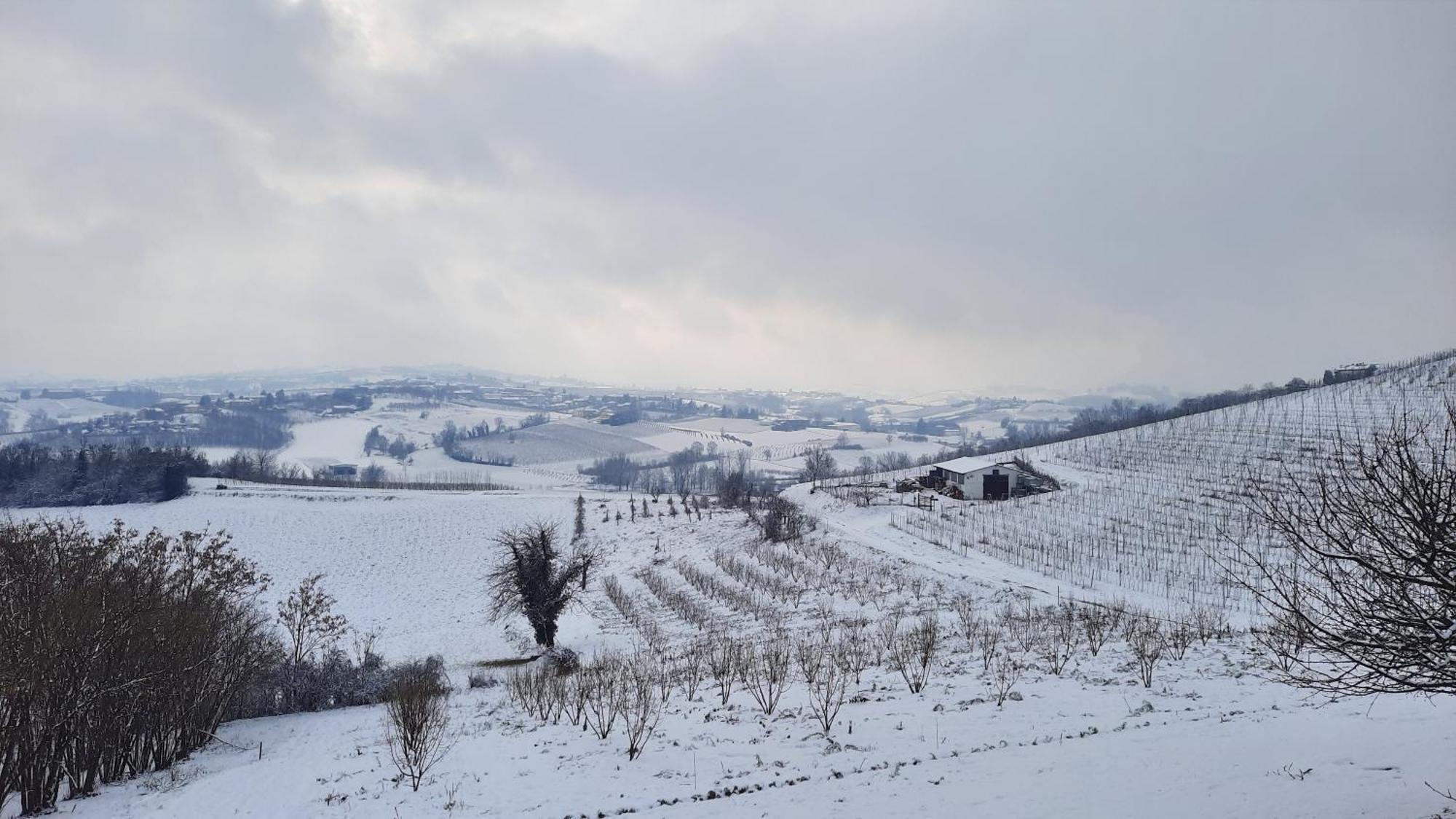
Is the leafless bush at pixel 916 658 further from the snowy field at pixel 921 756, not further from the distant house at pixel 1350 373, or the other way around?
the distant house at pixel 1350 373

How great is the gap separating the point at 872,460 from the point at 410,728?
421 feet

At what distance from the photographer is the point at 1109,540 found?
38.3 m

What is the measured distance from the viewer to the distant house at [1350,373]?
283 ft

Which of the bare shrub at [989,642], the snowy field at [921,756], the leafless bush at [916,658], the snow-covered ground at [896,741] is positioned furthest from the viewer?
the bare shrub at [989,642]

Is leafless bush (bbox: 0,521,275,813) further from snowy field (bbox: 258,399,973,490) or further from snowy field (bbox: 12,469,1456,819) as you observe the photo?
snowy field (bbox: 258,399,973,490)

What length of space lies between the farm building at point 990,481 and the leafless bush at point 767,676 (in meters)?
41.6

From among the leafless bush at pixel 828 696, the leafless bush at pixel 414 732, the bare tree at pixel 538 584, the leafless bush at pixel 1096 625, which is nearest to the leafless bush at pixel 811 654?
the leafless bush at pixel 828 696

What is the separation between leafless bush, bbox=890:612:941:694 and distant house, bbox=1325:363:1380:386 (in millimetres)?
98680

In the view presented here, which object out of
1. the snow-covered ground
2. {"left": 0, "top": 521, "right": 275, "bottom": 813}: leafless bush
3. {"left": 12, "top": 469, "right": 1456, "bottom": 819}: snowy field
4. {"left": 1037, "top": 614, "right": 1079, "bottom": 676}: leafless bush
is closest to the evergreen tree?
the snow-covered ground

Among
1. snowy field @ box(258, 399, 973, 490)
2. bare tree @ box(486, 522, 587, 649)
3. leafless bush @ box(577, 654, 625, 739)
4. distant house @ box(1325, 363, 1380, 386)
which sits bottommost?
snowy field @ box(258, 399, 973, 490)

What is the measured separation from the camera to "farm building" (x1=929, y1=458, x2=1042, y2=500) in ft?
188

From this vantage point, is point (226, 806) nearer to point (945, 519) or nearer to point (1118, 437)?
point (945, 519)

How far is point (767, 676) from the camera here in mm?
16734

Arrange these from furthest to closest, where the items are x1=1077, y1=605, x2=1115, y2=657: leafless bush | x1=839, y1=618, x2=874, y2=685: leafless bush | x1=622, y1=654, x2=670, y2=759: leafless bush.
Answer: x1=1077, y1=605, x2=1115, y2=657: leafless bush < x1=839, y1=618, x2=874, y2=685: leafless bush < x1=622, y1=654, x2=670, y2=759: leafless bush
